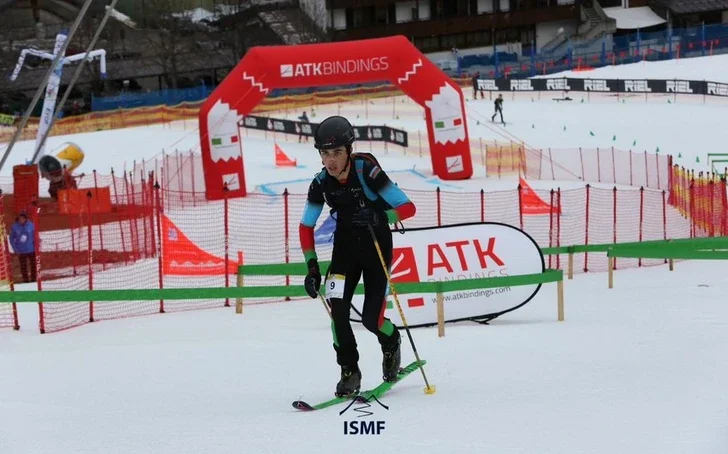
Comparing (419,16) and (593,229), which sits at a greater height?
(419,16)

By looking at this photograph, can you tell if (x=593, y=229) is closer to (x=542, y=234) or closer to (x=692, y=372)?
(x=542, y=234)

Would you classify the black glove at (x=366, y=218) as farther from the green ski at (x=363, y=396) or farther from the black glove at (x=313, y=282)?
the green ski at (x=363, y=396)

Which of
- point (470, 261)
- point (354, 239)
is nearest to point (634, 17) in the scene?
point (470, 261)

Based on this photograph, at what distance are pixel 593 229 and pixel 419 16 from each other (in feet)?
189

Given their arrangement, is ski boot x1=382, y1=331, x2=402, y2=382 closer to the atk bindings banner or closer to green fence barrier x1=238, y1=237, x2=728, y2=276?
green fence barrier x1=238, y1=237, x2=728, y2=276

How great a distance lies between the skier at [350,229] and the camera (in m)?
7.41

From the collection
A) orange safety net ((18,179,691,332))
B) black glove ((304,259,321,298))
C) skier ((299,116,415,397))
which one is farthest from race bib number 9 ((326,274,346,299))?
orange safety net ((18,179,691,332))

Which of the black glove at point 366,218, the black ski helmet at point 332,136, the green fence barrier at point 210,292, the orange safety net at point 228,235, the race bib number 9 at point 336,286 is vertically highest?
the black ski helmet at point 332,136

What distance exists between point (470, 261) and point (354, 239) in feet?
16.0

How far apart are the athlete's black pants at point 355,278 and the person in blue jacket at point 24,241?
12.3 metres

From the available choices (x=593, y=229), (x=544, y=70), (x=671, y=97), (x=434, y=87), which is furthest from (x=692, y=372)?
(x=544, y=70)

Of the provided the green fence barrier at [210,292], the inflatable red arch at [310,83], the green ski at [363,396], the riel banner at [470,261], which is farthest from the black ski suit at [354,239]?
the inflatable red arch at [310,83]

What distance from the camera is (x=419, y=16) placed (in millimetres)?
79500

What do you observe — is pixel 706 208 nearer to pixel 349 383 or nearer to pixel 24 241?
pixel 24 241
